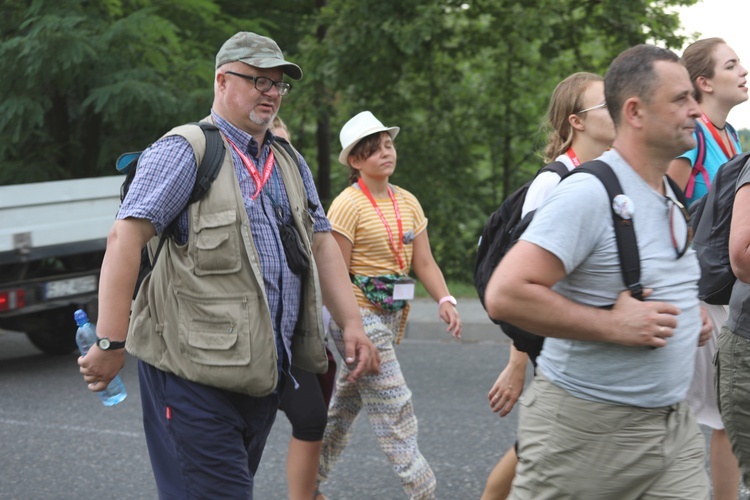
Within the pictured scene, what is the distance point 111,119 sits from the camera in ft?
39.4

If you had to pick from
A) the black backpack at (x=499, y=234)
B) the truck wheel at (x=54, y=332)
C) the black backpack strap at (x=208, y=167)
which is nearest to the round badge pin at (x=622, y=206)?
the black backpack at (x=499, y=234)

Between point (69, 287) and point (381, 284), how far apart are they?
4555 millimetres

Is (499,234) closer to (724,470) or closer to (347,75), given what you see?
(724,470)

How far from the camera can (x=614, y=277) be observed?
2.71m

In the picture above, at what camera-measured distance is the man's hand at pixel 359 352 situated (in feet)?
12.7

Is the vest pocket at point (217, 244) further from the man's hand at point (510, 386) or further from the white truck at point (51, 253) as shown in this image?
the white truck at point (51, 253)

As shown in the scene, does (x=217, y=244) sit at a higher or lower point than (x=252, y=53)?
lower

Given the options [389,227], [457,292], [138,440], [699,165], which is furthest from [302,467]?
[457,292]

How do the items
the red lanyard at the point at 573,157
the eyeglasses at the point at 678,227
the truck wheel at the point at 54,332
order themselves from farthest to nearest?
the truck wheel at the point at 54,332, the red lanyard at the point at 573,157, the eyeglasses at the point at 678,227

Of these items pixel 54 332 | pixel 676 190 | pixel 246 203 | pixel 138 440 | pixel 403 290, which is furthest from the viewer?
pixel 54 332

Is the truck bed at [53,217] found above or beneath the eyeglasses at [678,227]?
beneath

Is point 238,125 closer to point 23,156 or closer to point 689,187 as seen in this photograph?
point 689,187

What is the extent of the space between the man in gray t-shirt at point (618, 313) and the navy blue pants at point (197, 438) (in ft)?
3.01

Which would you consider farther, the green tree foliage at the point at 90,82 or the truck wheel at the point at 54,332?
the green tree foliage at the point at 90,82
